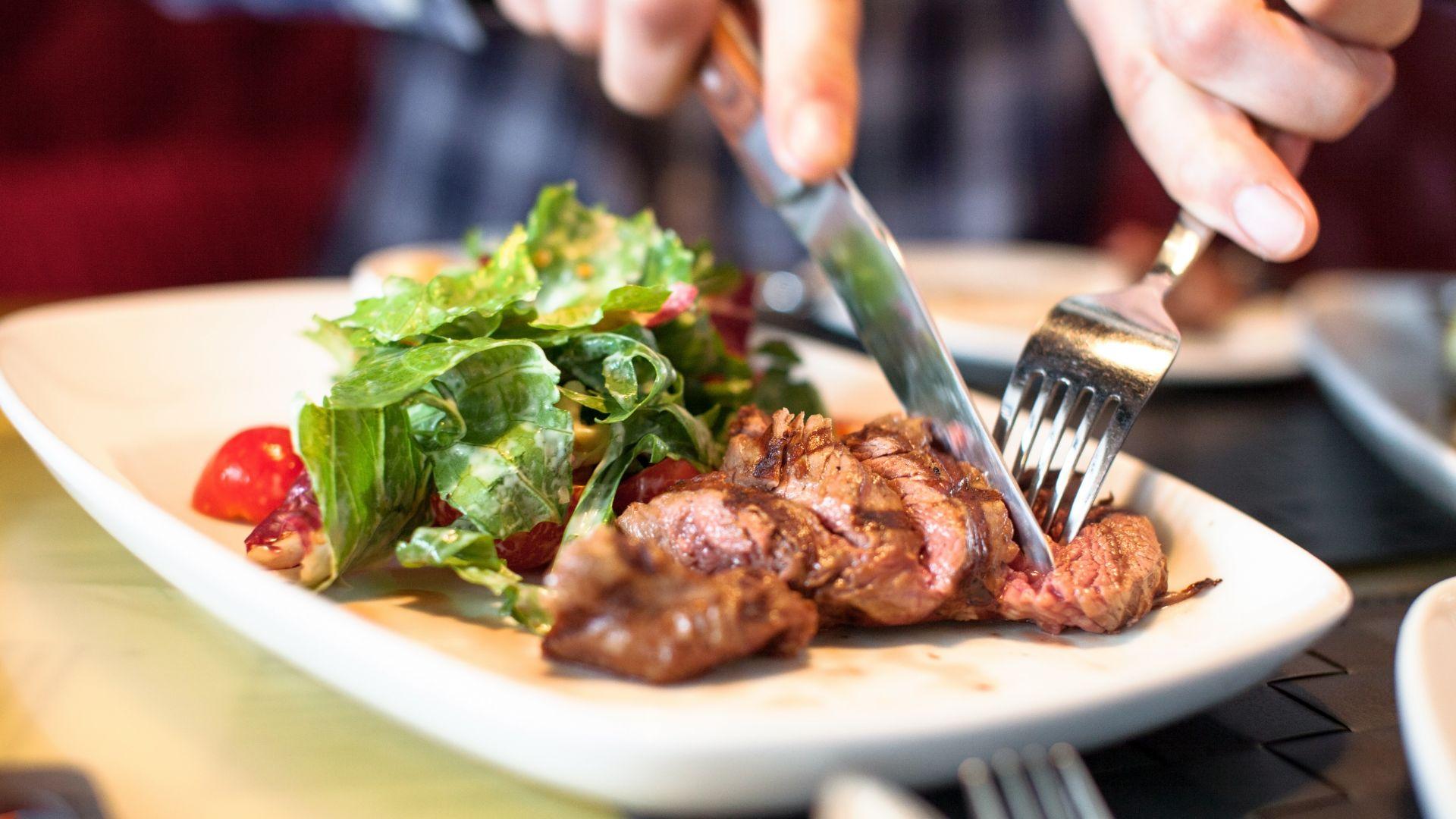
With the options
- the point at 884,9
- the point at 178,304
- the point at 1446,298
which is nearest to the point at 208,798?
the point at 178,304

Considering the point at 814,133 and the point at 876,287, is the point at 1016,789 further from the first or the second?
the point at 814,133

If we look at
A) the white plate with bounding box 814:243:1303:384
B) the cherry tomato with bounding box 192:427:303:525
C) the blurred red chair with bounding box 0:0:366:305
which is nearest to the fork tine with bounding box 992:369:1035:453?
the white plate with bounding box 814:243:1303:384

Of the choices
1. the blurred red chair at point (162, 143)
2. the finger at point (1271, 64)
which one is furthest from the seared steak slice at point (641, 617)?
the blurred red chair at point (162, 143)

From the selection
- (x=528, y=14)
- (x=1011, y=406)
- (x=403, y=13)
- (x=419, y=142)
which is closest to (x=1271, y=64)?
(x=1011, y=406)

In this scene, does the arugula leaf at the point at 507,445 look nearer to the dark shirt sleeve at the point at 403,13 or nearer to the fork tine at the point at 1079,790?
the fork tine at the point at 1079,790

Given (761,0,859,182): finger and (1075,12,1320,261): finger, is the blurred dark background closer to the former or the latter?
(761,0,859,182): finger

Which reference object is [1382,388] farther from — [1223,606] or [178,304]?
[178,304]
